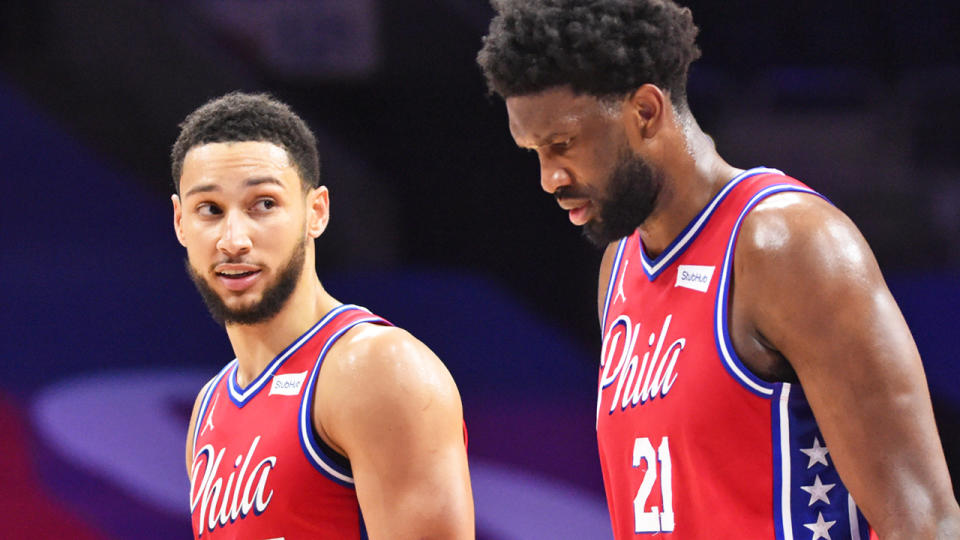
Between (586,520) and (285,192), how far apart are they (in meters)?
2.44

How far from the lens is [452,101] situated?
4.74 metres

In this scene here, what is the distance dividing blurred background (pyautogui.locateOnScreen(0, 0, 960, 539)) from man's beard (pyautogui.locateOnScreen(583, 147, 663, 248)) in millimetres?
2551

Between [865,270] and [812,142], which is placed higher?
[812,142]

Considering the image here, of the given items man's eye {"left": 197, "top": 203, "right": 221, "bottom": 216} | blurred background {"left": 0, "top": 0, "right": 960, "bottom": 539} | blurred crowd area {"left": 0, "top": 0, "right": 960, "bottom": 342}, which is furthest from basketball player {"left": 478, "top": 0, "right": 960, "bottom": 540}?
blurred crowd area {"left": 0, "top": 0, "right": 960, "bottom": 342}

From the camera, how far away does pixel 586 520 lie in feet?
14.3

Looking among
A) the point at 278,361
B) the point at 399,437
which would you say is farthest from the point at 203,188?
the point at 399,437

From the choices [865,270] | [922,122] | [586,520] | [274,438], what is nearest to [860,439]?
[865,270]

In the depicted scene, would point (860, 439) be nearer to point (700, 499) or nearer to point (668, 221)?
point (700, 499)

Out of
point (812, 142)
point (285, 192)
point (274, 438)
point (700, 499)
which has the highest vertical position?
point (812, 142)

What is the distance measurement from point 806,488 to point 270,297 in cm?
118

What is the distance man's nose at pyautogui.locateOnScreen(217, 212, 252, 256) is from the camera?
2.30 m

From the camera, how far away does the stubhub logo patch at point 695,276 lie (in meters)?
1.86

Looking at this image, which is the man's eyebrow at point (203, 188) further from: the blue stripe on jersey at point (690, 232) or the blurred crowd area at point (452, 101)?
the blurred crowd area at point (452, 101)

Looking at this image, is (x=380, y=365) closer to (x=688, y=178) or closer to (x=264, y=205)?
(x=264, y=205)
